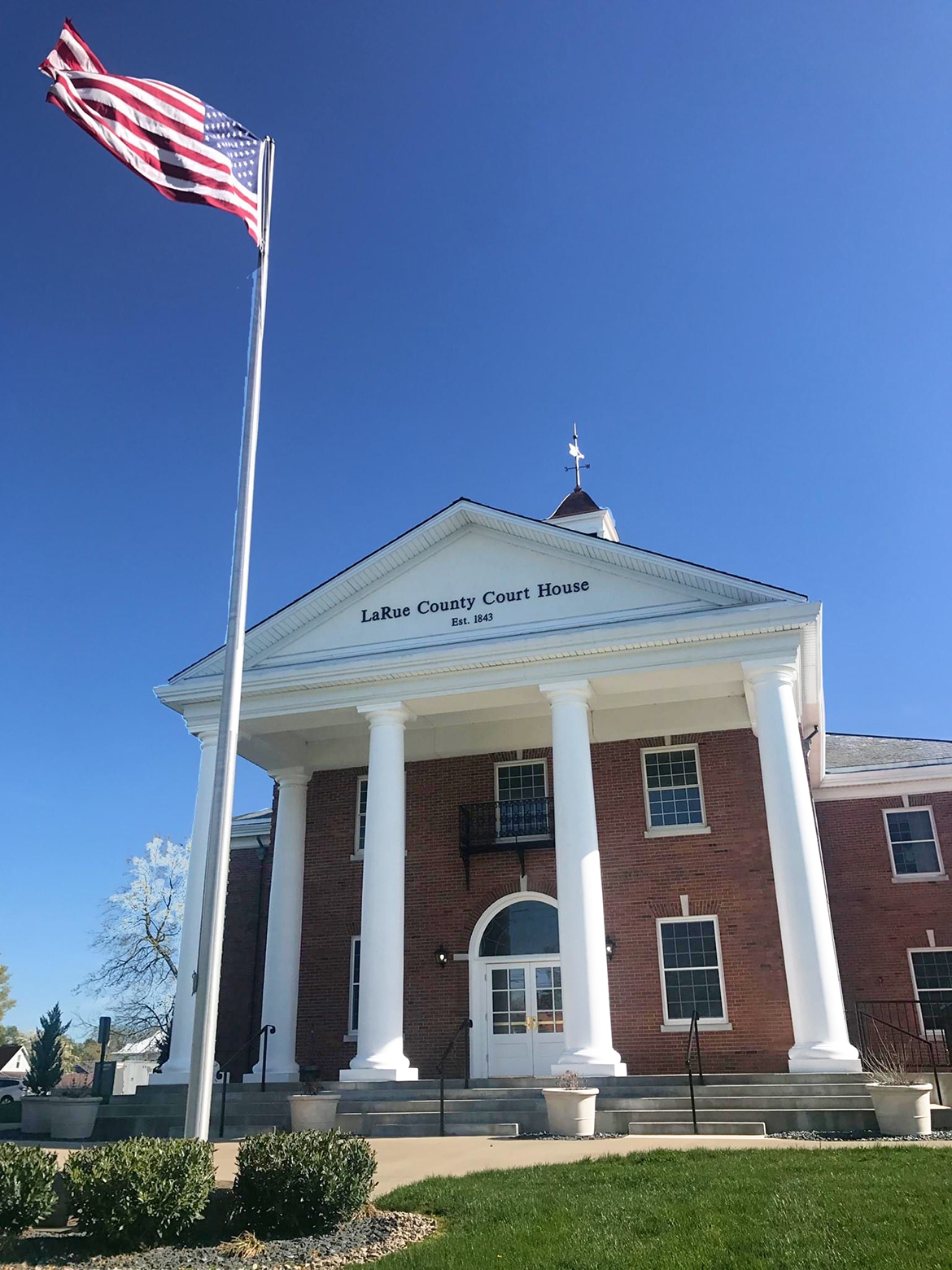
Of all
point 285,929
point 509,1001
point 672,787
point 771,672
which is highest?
point 771,672

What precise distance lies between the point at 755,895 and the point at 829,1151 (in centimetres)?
966

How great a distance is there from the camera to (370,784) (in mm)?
19297

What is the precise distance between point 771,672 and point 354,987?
11263 mm

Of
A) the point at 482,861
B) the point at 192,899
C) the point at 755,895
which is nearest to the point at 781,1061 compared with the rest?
the point at 755,895

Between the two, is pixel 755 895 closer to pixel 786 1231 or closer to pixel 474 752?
pixel 474 752

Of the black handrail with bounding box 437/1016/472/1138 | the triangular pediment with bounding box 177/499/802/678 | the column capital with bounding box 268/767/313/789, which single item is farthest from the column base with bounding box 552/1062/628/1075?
the column capital with bounding box 268/767/313/789

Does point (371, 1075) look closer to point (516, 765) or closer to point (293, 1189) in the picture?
point (516, 765)

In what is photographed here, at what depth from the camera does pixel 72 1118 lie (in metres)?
16.1

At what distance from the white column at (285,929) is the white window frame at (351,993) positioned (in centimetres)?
111

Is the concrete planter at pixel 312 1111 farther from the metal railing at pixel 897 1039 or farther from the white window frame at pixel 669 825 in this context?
the metal railing at pixel 897 1039

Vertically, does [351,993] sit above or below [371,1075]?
above

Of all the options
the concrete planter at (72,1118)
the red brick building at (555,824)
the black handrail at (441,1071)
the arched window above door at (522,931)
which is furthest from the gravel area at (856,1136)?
the concrete planter at (72,1118)

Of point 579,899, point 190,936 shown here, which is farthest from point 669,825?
point 190,936

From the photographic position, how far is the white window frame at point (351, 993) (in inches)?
852
